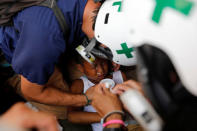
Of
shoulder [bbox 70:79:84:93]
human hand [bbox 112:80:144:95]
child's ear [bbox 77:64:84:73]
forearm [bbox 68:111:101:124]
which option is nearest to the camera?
human hand [bbox 112:80:144:95]

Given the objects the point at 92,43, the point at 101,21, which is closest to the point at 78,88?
the point at 92,43

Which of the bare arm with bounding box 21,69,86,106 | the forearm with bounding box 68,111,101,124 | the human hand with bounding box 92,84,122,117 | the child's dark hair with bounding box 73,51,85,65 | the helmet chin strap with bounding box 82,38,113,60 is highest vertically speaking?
the helmet chin strap with bounding box 82,38,113,60

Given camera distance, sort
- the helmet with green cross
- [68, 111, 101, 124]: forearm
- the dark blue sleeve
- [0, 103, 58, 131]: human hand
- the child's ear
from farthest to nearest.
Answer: the child's ear → [68, 111, 101, 124]: forearm → the helmet with green cross → the dark blue sleeve → [0, 103, 58, 131]: human hand

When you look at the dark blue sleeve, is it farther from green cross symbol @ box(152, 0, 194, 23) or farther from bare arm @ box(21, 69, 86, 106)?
green cross symbol @ box(152, 0, 194, 23)

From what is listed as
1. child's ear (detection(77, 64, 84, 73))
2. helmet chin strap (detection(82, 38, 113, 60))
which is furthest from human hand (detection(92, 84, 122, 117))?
child's ear (detection(77, 64, 84, 73))

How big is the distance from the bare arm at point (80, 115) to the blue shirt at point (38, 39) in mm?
548

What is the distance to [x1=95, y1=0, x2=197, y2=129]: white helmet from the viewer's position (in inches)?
41.1

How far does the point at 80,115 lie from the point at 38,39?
2.95 feet

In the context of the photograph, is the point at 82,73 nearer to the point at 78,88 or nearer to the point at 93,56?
the point at 78,88

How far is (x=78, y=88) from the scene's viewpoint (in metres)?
2.15

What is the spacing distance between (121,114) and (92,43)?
0.71 metres

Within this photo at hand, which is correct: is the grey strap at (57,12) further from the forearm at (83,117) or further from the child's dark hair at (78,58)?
the forearm at (83,117)

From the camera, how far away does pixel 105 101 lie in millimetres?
1478

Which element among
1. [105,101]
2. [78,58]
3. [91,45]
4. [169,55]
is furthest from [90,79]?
[169,55]
